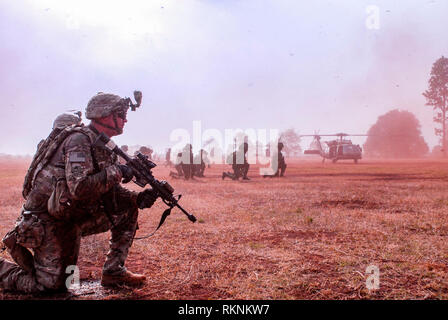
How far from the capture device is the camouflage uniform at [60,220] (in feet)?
11.5

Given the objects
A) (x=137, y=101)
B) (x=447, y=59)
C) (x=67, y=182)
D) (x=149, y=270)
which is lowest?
(x=149, y=270)

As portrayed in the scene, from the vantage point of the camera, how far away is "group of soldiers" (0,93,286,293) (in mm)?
3512

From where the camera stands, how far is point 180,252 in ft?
17.9

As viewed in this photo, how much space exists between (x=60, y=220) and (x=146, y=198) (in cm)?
92

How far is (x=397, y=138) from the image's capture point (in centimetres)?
8400

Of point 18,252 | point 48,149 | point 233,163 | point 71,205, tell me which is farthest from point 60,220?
point 233,163

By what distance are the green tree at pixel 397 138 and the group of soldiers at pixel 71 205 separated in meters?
83.8

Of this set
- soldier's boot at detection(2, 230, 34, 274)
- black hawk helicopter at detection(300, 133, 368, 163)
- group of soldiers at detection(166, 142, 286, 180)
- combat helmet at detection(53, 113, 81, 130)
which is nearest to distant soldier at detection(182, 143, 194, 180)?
group of soldiers at detection(166, 142, 286, 180)

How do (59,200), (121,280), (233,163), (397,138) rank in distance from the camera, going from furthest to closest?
1. (397,138)
2. (233,163)
3. (121,280)
4. (59,200)

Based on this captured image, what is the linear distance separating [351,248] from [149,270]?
125 inches

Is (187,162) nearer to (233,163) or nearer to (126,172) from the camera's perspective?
(233,163)

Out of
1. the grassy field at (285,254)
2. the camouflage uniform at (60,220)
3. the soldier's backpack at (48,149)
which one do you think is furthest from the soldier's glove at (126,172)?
the grassy field at (285,254)
